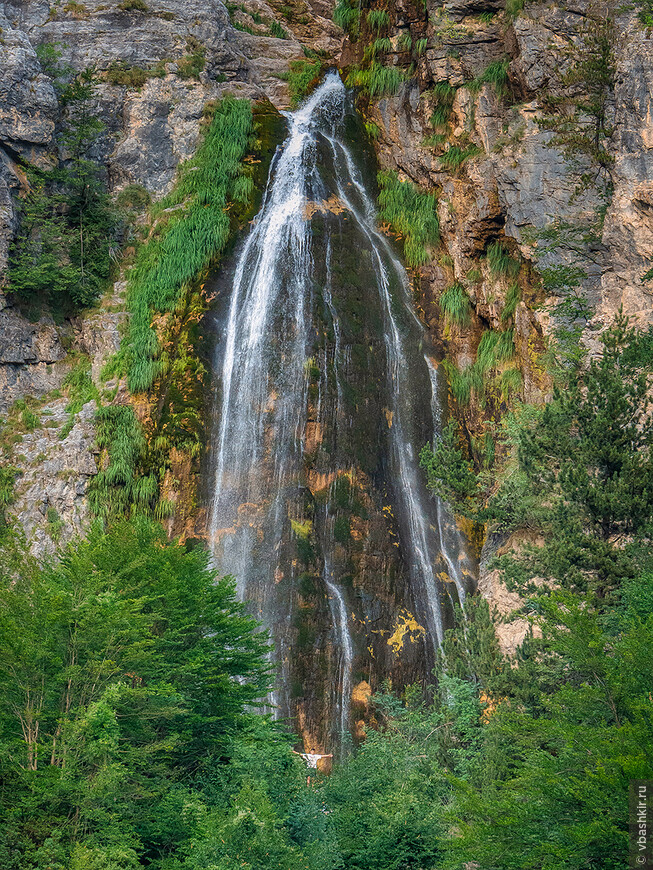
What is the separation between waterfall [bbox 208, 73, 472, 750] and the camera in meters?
20.4

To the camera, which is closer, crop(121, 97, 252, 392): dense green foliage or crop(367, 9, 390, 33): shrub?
crop(121, 97, 252, 392): dense green foliage

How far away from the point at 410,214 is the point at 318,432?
29.8 ft

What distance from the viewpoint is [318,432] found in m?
22.4

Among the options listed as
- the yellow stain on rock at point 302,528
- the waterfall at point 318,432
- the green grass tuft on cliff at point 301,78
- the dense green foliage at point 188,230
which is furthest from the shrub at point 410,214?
the yellow stain on rock at point 302,528

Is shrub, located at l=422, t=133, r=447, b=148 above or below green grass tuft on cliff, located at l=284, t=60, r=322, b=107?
below

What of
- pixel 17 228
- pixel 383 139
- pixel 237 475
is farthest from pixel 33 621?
pixel 383 139

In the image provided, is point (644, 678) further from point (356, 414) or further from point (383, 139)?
point (383, 139)

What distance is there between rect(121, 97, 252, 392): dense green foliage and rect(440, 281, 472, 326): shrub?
7136 millimetres

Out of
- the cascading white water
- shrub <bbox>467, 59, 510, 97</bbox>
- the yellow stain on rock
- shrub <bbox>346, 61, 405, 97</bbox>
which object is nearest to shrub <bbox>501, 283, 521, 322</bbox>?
the cascading white water

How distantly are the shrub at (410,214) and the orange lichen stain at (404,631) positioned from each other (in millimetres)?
11378

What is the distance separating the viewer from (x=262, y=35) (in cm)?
3753

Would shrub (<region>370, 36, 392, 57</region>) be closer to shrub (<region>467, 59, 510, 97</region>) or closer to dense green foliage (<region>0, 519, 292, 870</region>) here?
shrub (<region>467, 59, 510, 97</region>)

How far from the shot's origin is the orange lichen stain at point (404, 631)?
66.6 ft

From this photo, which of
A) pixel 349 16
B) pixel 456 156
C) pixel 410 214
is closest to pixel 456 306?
pixel 410 214
